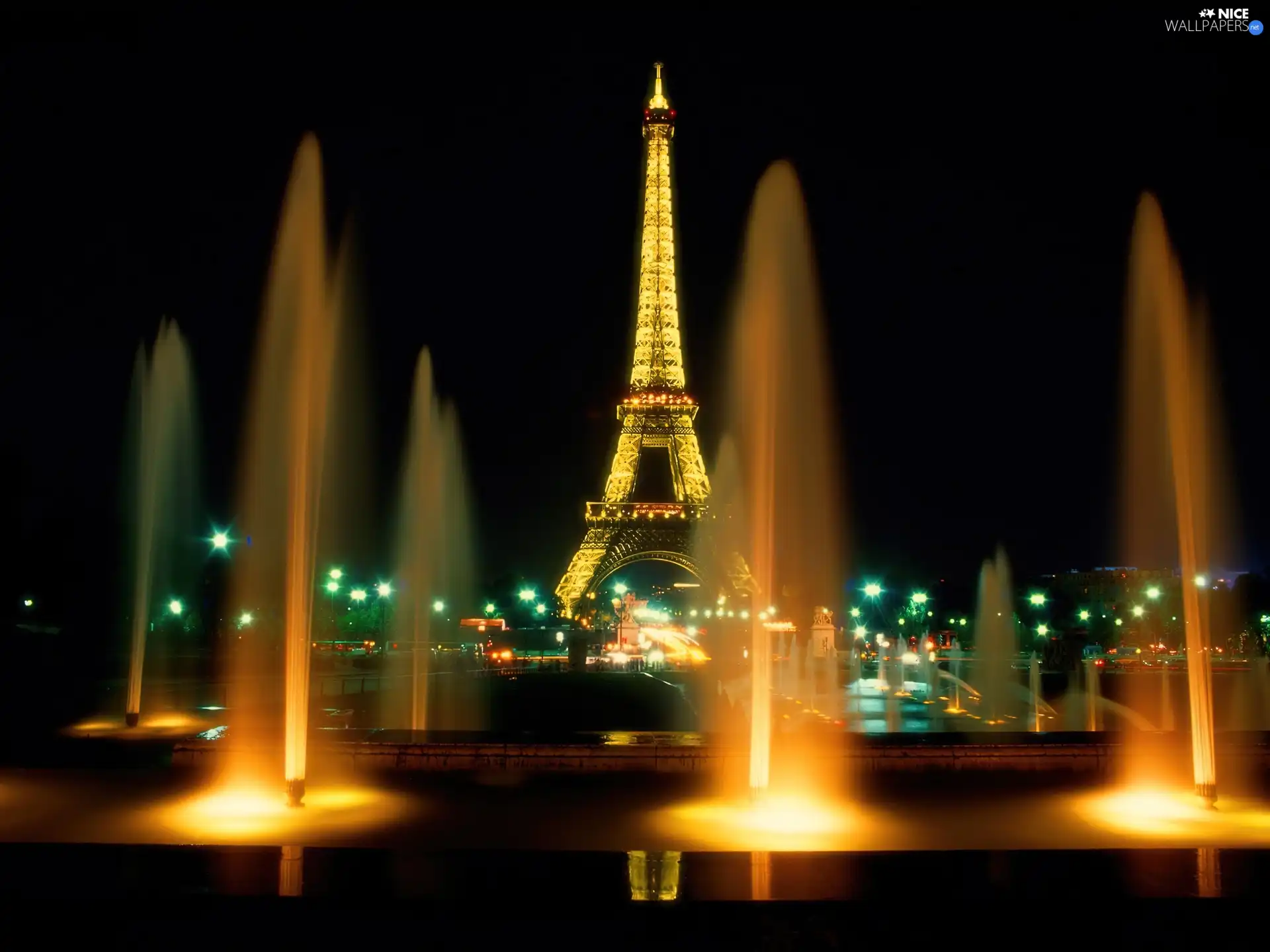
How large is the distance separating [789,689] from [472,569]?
63294 mm

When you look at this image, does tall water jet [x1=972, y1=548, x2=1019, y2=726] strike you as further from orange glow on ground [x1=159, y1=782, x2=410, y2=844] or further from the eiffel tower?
the eiffel tower

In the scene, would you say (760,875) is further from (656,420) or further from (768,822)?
(656,420)

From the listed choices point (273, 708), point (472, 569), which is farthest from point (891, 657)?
point (472, 569)

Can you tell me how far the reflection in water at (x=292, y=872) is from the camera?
6.31 metres

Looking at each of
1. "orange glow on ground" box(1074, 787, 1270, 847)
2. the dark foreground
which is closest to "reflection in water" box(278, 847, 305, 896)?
the dark foreground

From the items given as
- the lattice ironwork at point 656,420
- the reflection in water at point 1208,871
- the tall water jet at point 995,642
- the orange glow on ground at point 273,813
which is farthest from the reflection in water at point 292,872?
the lattice ironwork at point 656,420

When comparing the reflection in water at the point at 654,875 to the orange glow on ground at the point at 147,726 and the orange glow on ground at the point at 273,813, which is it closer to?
the orange glow on ground at the point at 273,813

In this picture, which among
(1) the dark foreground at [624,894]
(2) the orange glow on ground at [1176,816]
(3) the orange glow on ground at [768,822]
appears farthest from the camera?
(2) the orange glow on ground at [1176,816]

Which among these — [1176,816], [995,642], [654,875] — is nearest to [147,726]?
[654,875]

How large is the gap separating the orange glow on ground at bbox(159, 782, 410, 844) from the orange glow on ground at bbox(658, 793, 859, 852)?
2.52 metres

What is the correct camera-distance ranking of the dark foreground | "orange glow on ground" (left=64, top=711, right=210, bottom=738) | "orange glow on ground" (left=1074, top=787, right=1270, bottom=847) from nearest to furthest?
1. the dark foreground
2. "orange glow on ground" (left=1074, top=787, right=1270, bottom=847)
3. "orange glow on ground" (left=64, top=711, right=210, bottom=738)

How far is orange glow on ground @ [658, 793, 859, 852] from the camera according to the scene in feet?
27.6

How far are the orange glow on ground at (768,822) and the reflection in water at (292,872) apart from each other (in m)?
3.05

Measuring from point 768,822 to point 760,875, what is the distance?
8.12 ft
